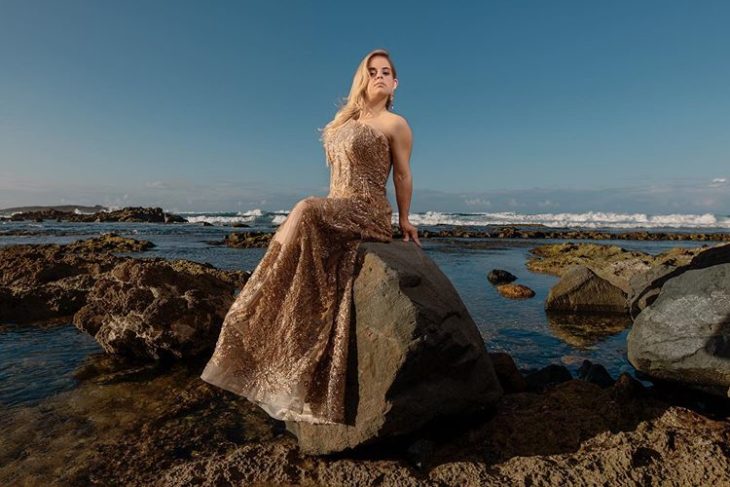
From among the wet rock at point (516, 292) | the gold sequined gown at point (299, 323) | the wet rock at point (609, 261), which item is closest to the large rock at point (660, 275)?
the wet rock at point (609, 261)

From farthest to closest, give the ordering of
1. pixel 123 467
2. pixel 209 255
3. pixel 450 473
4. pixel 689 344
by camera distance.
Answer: pixel 209 255, pixel 689 344, pixel 123 467, pixel 450 473

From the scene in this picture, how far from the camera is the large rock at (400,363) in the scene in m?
3.65

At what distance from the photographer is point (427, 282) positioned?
13.7ft

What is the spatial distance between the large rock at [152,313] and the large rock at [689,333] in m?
5.56

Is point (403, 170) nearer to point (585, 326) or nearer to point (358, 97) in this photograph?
point (358, 97)

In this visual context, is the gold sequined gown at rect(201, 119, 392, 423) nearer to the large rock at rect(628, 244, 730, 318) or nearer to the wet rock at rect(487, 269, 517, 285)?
the large rock at rect(628, 244, 730, 318)

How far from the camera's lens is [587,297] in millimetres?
9758

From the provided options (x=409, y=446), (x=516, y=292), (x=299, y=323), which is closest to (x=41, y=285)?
(x=299, y=323)

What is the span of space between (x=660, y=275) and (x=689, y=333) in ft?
9.78

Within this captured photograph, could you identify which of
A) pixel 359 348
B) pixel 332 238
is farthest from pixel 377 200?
pixel 359 348

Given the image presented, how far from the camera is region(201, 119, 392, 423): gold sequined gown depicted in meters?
3.81

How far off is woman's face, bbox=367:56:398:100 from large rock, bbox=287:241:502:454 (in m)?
1.86

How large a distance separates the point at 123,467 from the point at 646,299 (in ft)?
23.0

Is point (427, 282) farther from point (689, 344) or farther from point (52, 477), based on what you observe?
point (52, 477)
